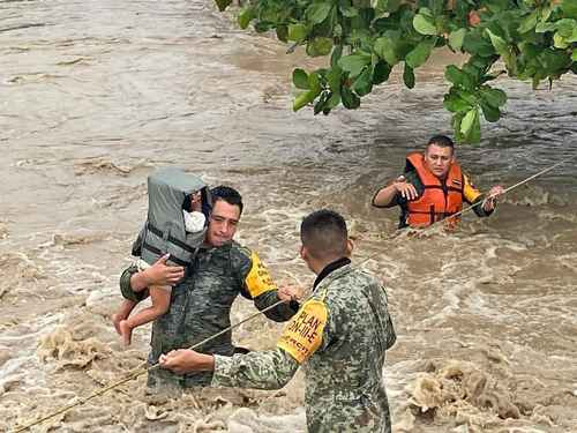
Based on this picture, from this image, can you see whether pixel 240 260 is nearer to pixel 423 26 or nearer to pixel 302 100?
pixel 423 26

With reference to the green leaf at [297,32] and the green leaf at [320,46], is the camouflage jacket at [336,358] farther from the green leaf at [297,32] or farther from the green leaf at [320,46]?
the green leaf at [320,46]

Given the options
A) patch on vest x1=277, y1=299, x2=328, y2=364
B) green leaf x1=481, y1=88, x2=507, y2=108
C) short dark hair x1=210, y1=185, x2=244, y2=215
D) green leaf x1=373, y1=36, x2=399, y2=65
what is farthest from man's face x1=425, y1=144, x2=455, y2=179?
patch on vest x1=277, y1=299, x2=328, y2=364

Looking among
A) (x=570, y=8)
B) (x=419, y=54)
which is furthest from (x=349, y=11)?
(x=570, y=8)

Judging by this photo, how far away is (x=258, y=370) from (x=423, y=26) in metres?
4.63

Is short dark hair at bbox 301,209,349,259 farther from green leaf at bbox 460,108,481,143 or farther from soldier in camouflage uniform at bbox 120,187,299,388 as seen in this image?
green leaf at bbox 460,108,481,143

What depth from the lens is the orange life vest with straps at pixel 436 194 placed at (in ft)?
26.6

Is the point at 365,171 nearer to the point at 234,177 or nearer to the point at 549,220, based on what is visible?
the point at 234,177

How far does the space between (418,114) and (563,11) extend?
23.7 feet

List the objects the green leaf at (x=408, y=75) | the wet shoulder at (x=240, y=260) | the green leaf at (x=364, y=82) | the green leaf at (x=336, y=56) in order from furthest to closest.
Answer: the green leaf at (x=336, y=56), the green leaf at (x=364, y=82), the green leaf at (x=408, y=75), the wet shoulder at (x=240, y=260)

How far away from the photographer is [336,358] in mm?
3896

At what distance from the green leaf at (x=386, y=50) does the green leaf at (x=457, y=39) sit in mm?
559

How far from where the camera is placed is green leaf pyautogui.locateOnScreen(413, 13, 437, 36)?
25.1 ft

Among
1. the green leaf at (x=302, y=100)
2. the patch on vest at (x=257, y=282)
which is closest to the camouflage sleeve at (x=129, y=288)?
the patch on vest at (x=257, y=282)

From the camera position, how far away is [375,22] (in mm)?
8688
